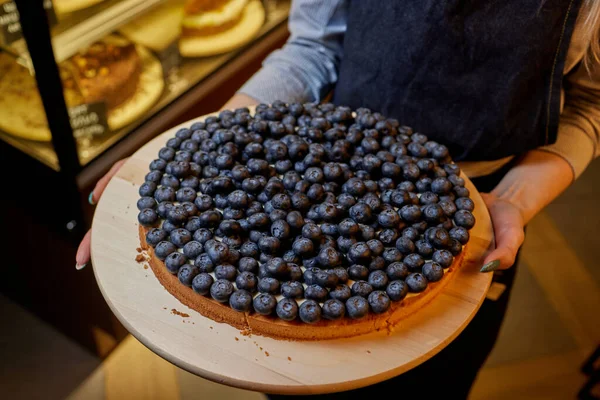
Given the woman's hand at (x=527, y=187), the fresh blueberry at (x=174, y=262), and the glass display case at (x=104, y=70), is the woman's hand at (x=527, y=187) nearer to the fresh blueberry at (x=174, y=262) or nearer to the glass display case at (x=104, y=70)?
the fresh blueberry at (x=174, y=262)

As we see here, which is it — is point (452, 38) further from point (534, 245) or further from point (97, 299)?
point (534, 245)

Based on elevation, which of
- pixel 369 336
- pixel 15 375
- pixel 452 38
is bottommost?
pixel 15 375

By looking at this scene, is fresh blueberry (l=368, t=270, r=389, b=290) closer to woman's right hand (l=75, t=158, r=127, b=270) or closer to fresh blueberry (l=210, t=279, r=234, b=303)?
fresh blueberry (l=210, t=279, r=234, b=303)

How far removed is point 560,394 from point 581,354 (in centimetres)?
21

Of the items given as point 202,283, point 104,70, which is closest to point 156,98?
point 104,70

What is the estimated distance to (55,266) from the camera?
172 centimetres

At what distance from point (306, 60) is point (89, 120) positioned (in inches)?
28.6

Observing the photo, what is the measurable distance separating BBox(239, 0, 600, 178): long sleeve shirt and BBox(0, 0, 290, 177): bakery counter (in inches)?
23.0

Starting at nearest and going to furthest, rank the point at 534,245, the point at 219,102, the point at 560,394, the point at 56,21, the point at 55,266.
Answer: the point at 56,21 < the point at 55,266 < the point at 560,394 < the point at 219,102 < the point at 534,245

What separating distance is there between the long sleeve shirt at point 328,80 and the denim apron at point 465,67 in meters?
Answer: 0.09

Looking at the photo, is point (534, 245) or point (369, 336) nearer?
point (369, 336)

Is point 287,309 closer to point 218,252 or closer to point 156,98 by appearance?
point 218,252

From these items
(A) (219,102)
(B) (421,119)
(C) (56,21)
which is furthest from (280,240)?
(A) (219,102)

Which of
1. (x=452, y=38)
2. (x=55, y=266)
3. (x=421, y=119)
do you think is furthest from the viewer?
(x=55, y=266)
